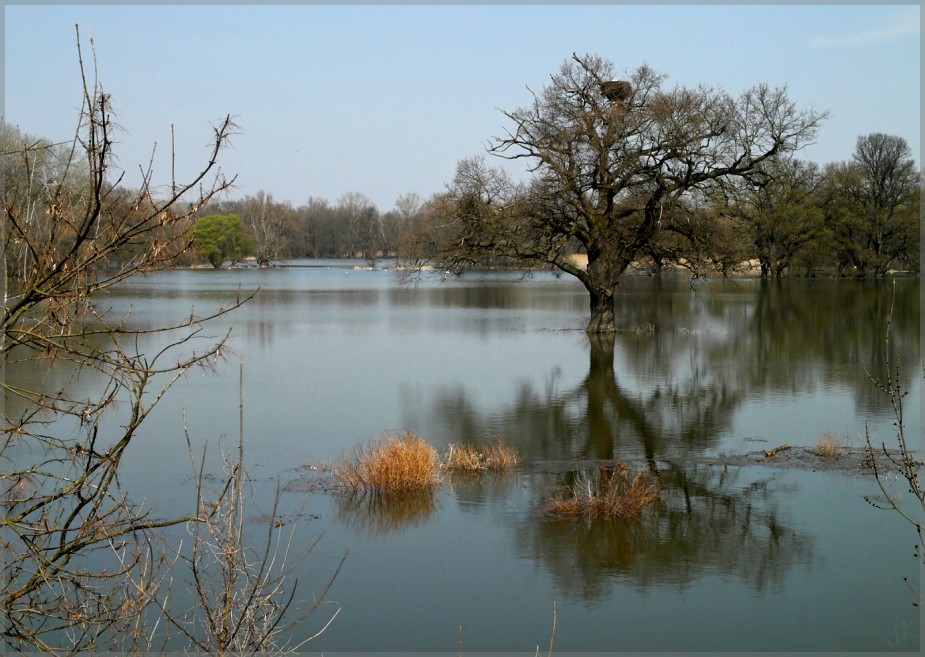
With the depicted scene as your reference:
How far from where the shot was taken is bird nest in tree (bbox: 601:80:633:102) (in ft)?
80.8

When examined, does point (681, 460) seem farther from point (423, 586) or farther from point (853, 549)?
point (423, 586)

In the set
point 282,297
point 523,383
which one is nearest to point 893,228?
point 282,297

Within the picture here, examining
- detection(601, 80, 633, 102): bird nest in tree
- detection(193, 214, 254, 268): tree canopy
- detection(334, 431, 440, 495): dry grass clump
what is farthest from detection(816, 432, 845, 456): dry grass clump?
detection(193, 214, 254, 268): tree canopy

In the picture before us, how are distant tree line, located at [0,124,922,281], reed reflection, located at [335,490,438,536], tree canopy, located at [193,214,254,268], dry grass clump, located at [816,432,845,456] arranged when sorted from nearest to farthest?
distant tree line, located at [0,124,922,281] → reed reflection, located at [335,490,438,536] → dry grass clump, located at [816,432,845,456] → tree canopy, located at [193,214,254,268]

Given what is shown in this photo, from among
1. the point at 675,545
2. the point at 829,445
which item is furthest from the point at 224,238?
the point at 675,545

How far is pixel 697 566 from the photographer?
28.0ft

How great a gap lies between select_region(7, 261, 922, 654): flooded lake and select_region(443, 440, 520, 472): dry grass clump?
0.79 feet

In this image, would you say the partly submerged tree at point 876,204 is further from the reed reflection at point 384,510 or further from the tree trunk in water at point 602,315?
the reed reflection at point 384,510

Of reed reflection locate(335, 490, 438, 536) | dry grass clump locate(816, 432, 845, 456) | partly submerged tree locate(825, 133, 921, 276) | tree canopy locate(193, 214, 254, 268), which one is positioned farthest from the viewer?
tree canopy locate(193, 214, 254, 268)

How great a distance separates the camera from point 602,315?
90.2ft

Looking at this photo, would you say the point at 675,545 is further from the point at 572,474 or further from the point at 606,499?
the point at 572,474

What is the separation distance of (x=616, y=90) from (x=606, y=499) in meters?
17.1

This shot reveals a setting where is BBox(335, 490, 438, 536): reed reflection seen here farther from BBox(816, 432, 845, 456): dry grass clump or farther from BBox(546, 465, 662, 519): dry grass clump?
BBox(816, 432, 845, 456): dry grass clump

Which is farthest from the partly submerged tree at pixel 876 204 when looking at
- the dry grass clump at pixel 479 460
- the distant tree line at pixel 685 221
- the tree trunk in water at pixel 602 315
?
the dry grass clump at pixel 479 460
